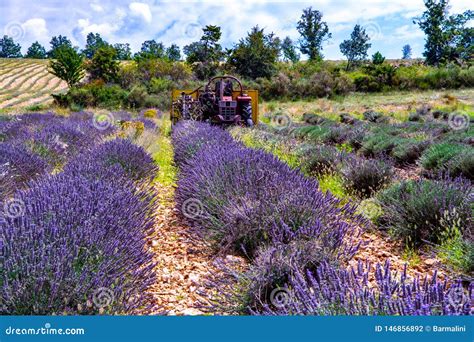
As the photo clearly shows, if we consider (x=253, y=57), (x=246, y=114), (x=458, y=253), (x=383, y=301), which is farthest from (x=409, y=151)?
(x=253, y=57)

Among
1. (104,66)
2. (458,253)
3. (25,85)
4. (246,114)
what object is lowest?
(458,253)

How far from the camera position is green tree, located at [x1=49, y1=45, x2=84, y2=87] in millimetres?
33969

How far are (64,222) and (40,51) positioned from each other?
287ft

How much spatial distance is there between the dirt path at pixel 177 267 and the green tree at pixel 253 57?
33110 millimetres

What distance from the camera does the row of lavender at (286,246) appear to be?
71.9 inches

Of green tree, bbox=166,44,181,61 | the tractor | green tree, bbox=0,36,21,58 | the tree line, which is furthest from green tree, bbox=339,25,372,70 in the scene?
green tree, bbox=0,36,21,58

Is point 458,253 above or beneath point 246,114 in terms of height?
beneath

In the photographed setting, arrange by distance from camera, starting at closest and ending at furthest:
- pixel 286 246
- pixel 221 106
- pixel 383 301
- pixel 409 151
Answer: pixel 383 301 < pixel 286 246 < pixel 409 151 < pixel 221 106

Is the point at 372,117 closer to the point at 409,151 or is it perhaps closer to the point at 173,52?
the point at 409,151

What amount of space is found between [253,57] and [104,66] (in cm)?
1259

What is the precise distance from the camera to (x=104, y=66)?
35.9m

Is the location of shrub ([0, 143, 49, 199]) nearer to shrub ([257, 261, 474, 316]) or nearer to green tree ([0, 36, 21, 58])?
shrub ([257, 261, 474, 316])

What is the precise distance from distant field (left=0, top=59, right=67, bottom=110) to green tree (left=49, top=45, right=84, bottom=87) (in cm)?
254

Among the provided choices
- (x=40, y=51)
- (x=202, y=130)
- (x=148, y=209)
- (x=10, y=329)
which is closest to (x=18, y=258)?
(x=10, y=329)
